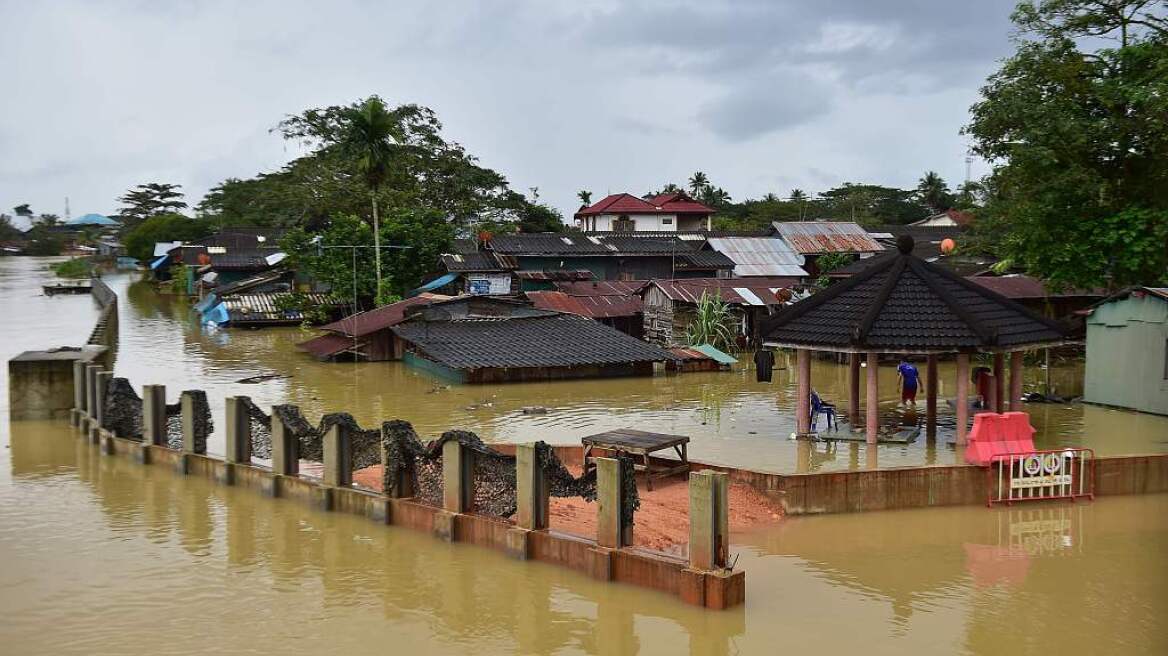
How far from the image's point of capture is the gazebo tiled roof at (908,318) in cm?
1664

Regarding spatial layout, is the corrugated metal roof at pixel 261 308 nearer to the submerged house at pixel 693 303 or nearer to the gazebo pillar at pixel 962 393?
the submerged house at pixel 693 303

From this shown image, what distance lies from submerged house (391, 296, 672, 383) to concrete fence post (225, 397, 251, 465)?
33.3 ft

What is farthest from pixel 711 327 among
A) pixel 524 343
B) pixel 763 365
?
pixel 524 343

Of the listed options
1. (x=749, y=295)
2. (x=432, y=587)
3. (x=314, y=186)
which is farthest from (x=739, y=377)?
(x=314, y=186)

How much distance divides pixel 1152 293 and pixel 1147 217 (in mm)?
2808

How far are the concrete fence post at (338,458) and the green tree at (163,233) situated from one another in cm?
6864

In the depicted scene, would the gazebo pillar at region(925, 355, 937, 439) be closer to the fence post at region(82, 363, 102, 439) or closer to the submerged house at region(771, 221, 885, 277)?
the fence post at region(82, 363, 102, 439)

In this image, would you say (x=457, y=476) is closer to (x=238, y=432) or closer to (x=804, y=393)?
(x=238, y=432)

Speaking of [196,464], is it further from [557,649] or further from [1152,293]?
[1152,293]

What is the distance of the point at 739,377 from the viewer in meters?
29.4

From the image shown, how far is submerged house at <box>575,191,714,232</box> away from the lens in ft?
211

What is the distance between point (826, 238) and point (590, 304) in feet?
57.0

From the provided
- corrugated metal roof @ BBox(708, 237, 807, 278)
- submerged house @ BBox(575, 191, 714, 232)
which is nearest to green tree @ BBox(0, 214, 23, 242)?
submerged house @ BBox(575, 191, 714, 232)

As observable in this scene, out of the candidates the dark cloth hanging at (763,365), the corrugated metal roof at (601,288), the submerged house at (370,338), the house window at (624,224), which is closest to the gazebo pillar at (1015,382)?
the dark cloth hanging at (763,365)
